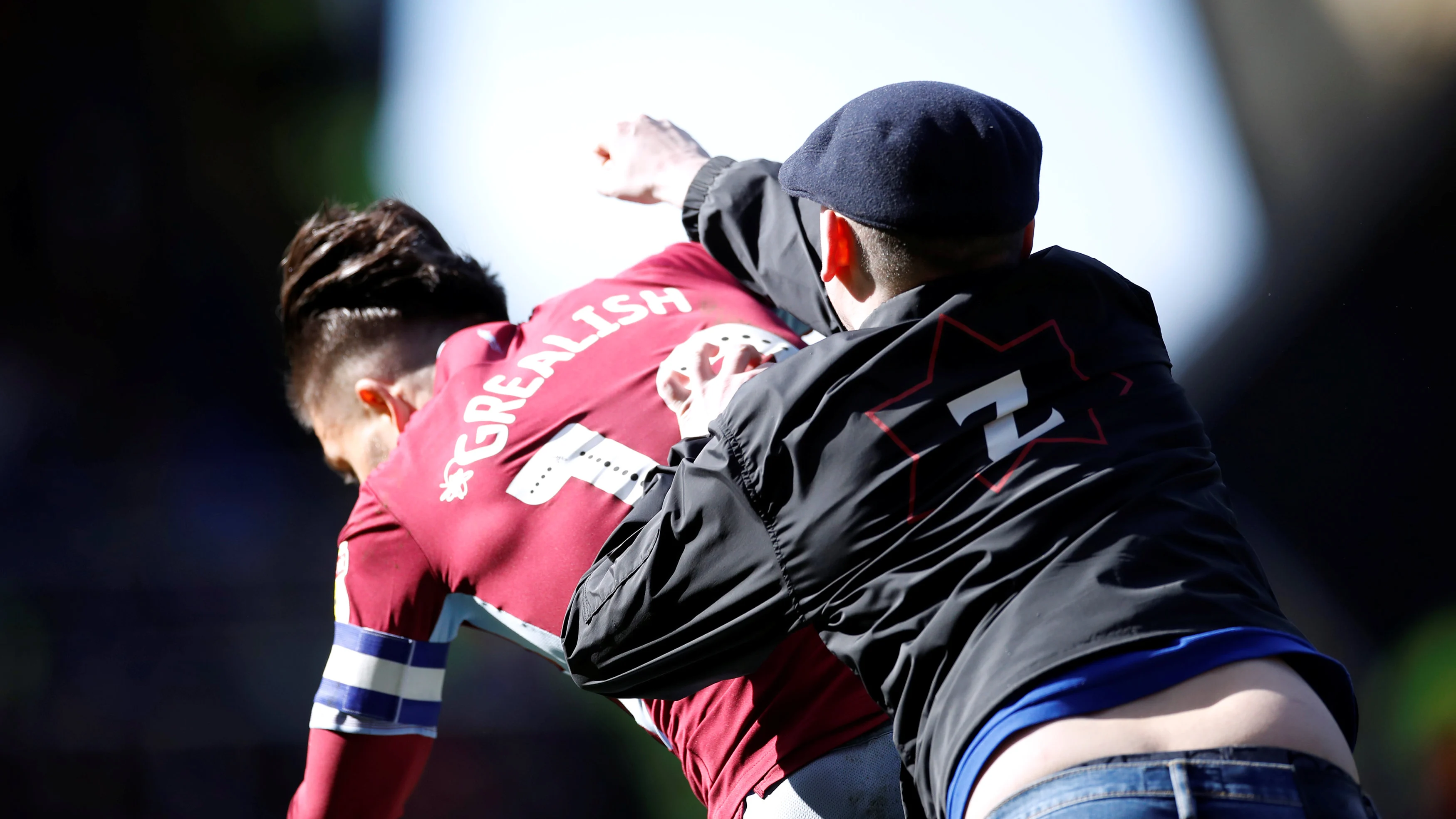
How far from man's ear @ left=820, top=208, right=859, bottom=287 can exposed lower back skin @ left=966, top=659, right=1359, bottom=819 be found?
0.45m

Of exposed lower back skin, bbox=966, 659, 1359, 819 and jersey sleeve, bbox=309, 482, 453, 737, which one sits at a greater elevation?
exposed lower back skin, bbox=966, 659, 1359, 819

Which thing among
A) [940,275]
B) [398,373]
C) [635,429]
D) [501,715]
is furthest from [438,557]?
[501,715]

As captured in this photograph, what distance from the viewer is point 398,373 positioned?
1.97m

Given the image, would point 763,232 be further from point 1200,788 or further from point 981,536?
point 1200,788

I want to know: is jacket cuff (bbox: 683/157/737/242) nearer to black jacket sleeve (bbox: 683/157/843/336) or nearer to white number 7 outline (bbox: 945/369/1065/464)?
black jacket sleeve (bbox: 683/157/843/336)

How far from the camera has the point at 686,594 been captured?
3.28 ft

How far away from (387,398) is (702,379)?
938mm

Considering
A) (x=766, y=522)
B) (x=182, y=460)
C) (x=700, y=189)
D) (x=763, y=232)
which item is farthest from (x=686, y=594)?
(x=182, y=460)

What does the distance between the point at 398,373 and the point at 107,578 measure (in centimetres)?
315

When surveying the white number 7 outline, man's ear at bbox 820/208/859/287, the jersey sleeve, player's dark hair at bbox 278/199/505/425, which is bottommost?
the jersey sleeve

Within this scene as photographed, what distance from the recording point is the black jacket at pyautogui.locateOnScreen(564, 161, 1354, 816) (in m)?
0.87

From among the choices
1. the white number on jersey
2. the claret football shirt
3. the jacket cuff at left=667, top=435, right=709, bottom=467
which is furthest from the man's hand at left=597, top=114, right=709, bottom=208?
the jacket cuff at left=667, top=435, right=709, bottom=467

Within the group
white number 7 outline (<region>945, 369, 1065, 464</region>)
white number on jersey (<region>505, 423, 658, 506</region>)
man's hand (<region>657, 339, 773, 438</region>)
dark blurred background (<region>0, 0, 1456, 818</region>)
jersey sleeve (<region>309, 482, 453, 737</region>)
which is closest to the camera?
white number 7 outline (<region>945, 369, 1065, 464</region>)

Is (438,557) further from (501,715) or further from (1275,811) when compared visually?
(501,715)
